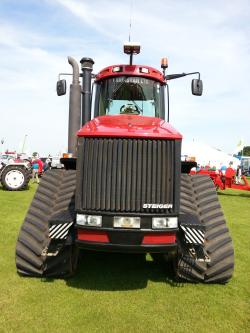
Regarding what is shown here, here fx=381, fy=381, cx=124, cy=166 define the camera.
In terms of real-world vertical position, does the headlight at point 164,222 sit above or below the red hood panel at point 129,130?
below

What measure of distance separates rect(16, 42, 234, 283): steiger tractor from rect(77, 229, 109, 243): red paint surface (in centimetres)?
1

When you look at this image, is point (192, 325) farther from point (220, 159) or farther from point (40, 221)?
point (220, 159)

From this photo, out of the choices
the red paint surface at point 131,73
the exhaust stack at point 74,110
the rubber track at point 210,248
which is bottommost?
the rubber track at point 210,248

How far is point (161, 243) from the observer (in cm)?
401

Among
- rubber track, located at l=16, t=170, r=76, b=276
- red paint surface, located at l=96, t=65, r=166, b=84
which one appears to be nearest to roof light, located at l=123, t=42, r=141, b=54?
red paint surface, located at l=96, t=65, r=166, b=84

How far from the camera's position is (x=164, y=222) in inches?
157

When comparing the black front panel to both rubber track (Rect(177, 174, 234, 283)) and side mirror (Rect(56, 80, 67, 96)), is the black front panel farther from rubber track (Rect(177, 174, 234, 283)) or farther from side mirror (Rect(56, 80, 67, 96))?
side mirror (Rect(56, 80, 67, 96))

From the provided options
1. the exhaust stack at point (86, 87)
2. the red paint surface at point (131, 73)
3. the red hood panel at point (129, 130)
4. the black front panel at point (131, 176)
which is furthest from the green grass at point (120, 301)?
the red paint surface at point (131, 73)

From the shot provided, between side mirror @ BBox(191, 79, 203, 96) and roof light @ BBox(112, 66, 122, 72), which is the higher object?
roof light @ BBox(112, 66, 122, 72)

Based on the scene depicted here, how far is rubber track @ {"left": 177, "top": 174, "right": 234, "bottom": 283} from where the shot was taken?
15.1 ft

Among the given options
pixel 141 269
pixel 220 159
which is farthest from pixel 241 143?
pixel 141 269

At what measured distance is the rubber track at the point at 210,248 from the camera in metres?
4.62

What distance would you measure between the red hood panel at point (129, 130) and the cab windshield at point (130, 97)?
898 millimetres

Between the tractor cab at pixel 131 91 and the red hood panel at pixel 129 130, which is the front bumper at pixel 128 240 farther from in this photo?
the tractor cab at pixel 131 91
